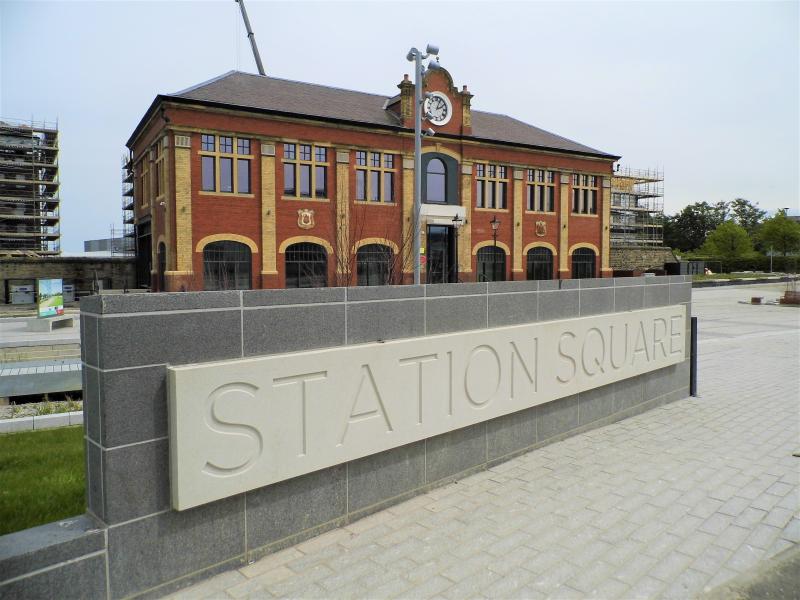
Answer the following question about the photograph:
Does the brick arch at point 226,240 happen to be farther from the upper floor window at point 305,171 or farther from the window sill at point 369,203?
the window sill at point 369,203

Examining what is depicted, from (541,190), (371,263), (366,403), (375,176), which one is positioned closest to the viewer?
(366,403)

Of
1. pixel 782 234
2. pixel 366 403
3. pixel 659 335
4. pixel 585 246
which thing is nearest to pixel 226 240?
pixel 659 335

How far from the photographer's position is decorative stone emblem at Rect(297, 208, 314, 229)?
31594 millimetres

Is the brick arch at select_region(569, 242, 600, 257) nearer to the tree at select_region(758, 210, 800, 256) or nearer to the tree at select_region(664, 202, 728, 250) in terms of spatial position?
the tree at select_region(758, 210, 800, 256)

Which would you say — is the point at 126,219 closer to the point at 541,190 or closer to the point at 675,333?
the point at 541,190

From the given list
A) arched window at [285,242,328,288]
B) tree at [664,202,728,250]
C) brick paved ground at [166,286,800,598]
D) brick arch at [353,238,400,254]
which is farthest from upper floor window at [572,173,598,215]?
tree at [664,202,728,250]

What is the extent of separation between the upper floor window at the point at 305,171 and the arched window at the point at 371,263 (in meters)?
3.98

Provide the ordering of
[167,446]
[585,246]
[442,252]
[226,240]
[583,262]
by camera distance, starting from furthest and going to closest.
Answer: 1. [583,262]
2. [585,246]
3. [442,252]
4. [226,240]
5. [167,446]

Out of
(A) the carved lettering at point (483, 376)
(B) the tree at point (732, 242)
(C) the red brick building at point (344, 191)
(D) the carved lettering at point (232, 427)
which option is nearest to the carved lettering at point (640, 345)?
(A) the carved lettering at point (483, 376)

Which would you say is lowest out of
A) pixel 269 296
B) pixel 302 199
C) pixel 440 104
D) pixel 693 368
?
pixel 693 368

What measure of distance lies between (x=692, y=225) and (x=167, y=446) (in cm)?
11476

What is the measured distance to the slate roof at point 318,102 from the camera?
99.2 feet

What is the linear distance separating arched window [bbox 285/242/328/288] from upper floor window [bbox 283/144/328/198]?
9.56 ft

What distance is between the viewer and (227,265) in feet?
98.3
